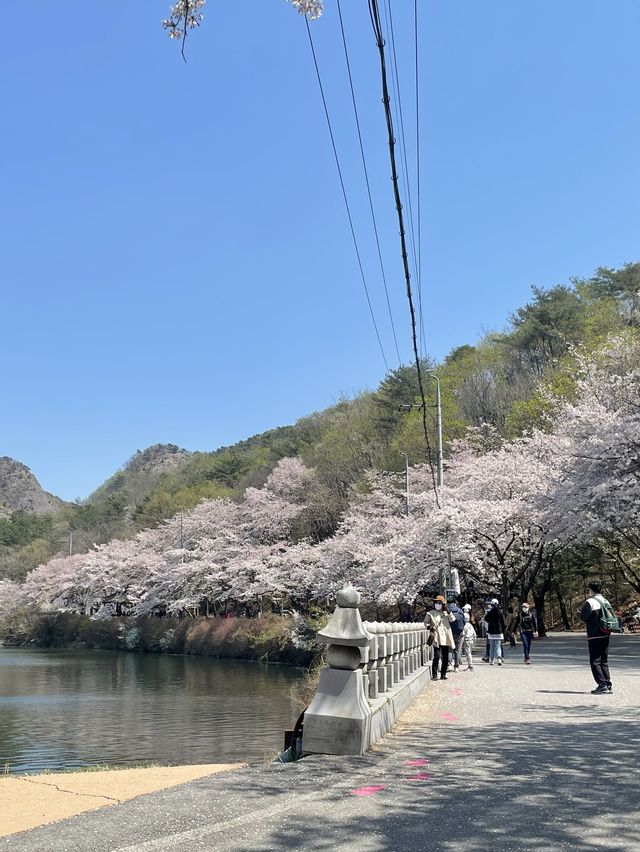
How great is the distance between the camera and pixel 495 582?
36.5m

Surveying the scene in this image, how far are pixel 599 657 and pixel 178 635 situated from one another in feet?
152

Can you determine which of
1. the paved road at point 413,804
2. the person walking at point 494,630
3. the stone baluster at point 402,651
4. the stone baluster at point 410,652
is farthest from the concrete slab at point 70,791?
the person walking at point 494,630

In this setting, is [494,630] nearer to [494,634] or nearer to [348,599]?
[494,634]

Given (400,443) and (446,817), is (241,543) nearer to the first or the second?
(400,443)

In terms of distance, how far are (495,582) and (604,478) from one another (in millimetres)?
11793

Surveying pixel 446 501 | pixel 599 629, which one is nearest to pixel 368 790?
pixel 599 629

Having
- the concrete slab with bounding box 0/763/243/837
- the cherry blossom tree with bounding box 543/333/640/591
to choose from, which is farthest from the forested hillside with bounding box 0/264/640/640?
the concrete slab with bounding box 0/763/243/837

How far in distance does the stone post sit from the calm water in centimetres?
1005

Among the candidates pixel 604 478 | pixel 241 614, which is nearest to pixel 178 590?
pixel 241 614

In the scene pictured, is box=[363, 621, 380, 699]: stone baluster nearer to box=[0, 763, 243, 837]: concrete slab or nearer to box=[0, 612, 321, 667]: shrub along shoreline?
box=[0, 763, 243, 837]: concrete slab

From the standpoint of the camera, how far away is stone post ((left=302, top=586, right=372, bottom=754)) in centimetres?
738

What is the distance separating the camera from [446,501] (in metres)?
34.2

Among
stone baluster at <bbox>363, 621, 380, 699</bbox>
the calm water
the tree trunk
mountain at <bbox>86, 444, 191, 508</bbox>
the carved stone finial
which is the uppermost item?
mountain at <bbox>86, 444, 191, 508</bbox>

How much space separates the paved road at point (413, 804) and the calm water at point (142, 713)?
1006cm
